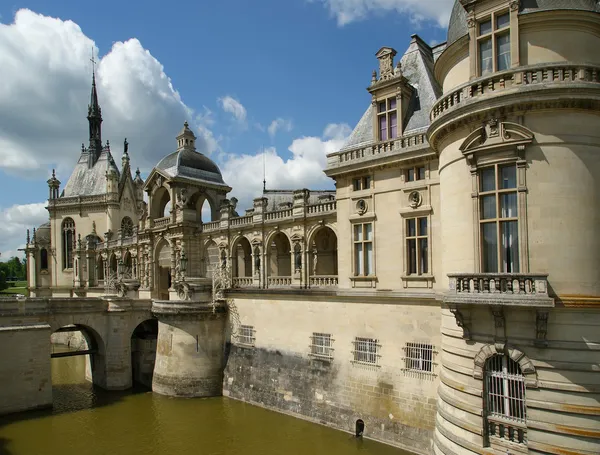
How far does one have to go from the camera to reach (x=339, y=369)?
824 inches

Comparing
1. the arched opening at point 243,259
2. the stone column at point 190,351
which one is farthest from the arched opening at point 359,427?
the arched opening at point 243,259

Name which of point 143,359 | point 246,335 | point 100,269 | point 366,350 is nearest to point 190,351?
point 246,335

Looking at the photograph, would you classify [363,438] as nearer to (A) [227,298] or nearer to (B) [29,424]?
(A) [227,298]

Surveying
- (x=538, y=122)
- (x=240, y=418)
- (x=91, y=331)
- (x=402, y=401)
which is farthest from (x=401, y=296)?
(x=91, y=331)

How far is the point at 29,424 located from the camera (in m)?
23.2

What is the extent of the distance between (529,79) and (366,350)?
12.7 m

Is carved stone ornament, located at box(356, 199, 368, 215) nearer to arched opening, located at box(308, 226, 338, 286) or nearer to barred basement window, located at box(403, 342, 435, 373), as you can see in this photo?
barred basement window, located at box(403, 342, 435, 373)

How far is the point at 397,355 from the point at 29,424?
18.9 m

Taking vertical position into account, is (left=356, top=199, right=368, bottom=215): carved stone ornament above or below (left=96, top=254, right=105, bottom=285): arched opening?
above

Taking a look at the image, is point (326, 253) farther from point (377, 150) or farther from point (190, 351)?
point (190, 351)

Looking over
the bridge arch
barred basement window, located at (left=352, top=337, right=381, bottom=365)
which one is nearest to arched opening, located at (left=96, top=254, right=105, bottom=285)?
the bridge arch

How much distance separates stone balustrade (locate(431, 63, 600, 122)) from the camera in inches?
453

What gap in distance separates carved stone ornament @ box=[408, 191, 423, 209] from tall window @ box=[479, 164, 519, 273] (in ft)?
18.3

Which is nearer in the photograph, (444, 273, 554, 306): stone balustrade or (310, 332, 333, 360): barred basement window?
(444, 273, 554, 306): stone balustrade
